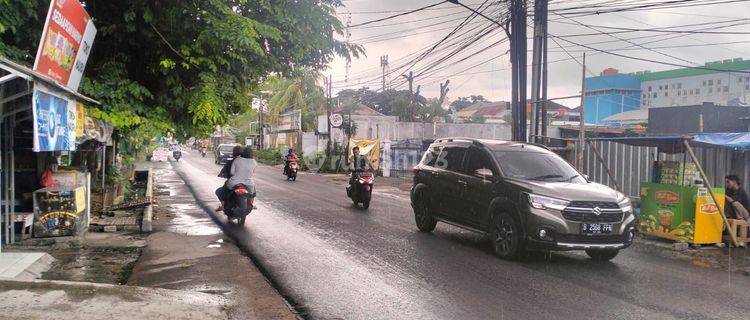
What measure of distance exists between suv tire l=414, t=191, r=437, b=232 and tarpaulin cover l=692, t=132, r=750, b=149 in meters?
4.98

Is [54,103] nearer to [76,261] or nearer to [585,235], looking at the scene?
[76,261]

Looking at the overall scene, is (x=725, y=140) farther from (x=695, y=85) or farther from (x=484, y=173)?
(x=695, y=85)

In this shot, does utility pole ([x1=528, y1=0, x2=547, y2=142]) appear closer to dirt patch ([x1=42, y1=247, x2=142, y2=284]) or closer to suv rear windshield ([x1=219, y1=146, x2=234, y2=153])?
dirt patch ([x1=42, y1=247, x2=142, y2=284])

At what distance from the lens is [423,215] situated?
1096cm

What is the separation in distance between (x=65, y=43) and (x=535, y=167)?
7.48 metres

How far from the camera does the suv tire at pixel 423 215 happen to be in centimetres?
1082

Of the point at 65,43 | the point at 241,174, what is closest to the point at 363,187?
the point at 241,174

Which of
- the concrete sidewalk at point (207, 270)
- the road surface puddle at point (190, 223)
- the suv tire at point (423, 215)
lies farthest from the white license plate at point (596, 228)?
the road surface puddle at point (190, 223)

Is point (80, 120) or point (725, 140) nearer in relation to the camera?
point (80, 120)

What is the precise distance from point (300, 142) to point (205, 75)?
1410 inches

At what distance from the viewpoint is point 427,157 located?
37.2 ft

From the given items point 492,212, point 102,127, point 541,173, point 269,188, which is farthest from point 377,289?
point 269,188

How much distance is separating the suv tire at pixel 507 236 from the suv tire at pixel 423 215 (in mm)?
2169

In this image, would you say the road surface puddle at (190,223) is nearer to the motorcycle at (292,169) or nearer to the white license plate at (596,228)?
the white license plate at (596,228)
